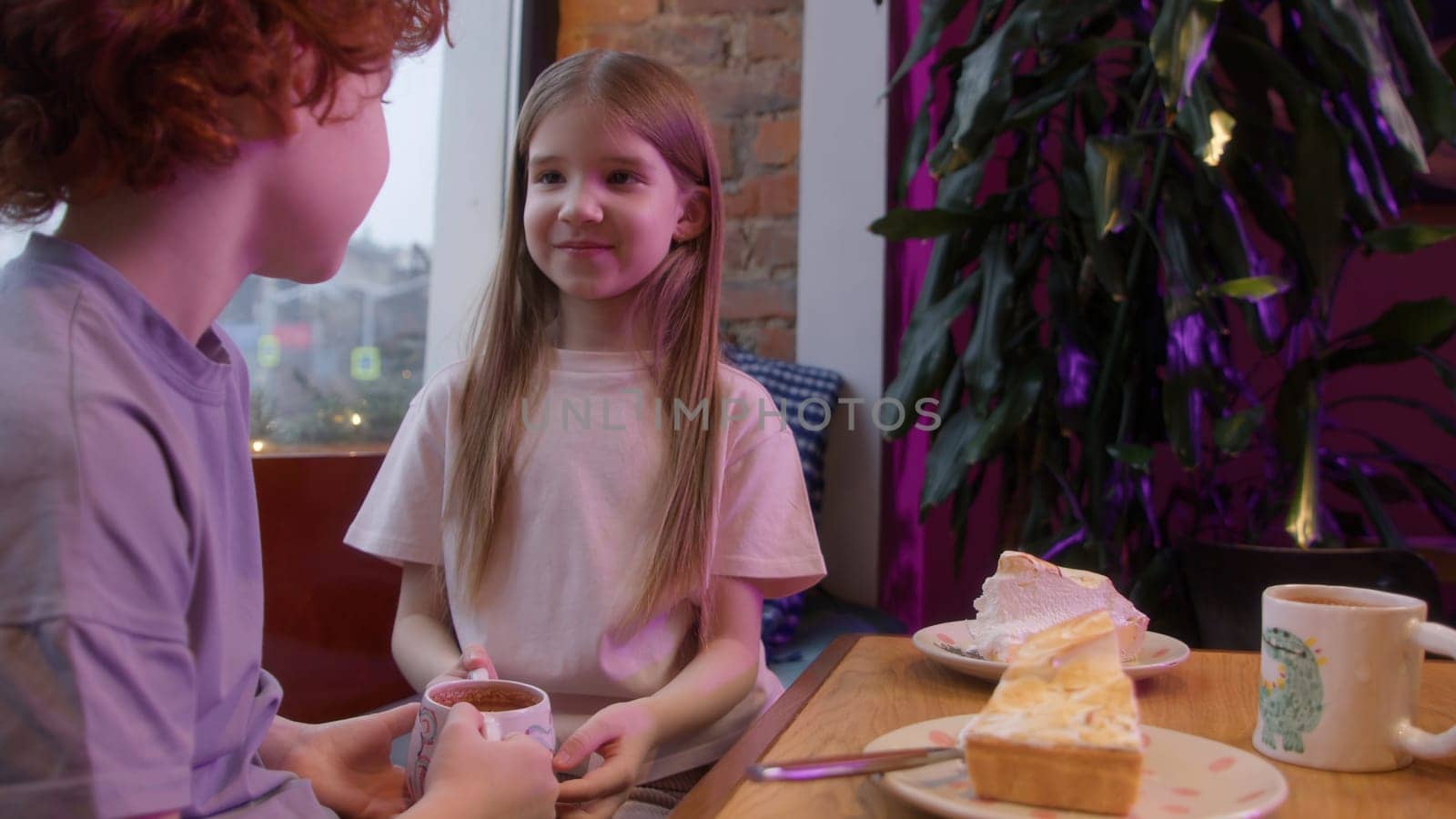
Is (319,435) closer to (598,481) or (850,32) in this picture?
(598,481)

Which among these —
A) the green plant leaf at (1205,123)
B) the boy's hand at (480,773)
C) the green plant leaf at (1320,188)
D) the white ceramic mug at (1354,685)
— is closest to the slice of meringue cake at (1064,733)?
the white ceramic mug at (1354,685)

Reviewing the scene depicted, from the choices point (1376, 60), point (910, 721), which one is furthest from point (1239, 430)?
point (910, 721)

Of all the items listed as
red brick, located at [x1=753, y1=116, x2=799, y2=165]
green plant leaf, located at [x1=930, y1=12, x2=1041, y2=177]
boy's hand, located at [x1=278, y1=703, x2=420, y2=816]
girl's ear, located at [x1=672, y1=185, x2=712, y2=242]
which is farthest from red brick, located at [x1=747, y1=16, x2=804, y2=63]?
boy's hand, located at [x1=278, y1=703, x2=420, y2=816]

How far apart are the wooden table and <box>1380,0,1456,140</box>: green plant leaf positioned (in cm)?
101

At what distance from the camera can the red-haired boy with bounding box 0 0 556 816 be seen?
0.47 meters

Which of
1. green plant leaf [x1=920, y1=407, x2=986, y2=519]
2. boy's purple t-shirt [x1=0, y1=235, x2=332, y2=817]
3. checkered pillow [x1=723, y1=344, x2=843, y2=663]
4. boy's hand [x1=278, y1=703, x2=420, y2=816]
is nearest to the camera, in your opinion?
boy's purple t-shirt [x1=0, y1=235, x2=332, y2=817]

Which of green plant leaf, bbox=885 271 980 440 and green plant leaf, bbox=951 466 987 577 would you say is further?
green plant leaf, bbox=951 466 987 577

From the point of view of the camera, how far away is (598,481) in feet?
3.82

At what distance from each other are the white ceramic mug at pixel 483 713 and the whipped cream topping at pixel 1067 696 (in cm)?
29

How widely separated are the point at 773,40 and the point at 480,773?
202 centimetres

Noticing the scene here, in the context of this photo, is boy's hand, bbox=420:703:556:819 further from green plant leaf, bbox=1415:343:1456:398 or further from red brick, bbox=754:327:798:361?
red brick, bbox=754:327:798:361

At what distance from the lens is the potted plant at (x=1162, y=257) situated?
64.7 inches

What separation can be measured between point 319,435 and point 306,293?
0.22 meters

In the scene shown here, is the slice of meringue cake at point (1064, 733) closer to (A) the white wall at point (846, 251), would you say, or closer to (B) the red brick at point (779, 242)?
(A) the white wall at point (846, 251)
